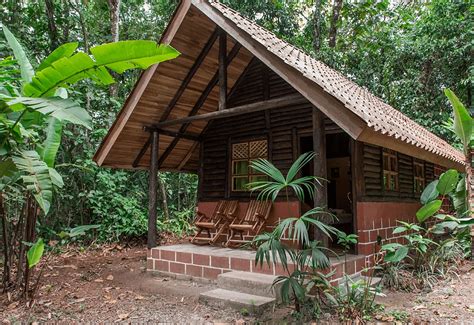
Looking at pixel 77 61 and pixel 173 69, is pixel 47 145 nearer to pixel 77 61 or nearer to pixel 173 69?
pixel 77 61

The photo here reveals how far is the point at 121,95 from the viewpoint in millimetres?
12438

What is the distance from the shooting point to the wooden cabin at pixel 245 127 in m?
5.23

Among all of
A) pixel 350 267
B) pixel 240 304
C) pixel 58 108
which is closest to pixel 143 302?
pixel 240 304

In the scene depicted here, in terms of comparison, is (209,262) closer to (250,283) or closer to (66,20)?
(250,283)

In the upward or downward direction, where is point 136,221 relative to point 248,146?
downward

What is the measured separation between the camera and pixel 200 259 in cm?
612

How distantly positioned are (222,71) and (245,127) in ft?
6.08

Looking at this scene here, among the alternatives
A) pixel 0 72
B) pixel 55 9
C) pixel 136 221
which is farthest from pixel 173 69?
pixel 55 9

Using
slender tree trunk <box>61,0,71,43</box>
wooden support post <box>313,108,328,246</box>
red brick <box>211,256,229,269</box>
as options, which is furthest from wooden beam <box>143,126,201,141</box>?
slender tree trunk <box>61,0,71,43</box>

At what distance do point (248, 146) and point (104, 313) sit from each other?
4.31 meters

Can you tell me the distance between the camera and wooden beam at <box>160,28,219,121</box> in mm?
6512

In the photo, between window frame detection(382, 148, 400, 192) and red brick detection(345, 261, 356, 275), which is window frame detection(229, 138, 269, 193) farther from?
red brick detection(345, 261, 356, 275)

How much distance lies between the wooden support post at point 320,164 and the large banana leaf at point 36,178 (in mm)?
3134

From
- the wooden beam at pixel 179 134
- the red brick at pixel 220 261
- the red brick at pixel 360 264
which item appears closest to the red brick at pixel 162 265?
the red brick at pixel 220 261
